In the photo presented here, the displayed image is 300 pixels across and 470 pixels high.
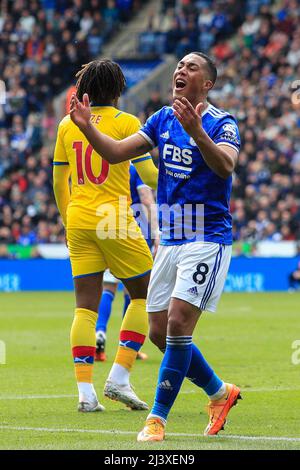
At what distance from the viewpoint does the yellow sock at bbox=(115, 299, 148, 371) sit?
8945 mm

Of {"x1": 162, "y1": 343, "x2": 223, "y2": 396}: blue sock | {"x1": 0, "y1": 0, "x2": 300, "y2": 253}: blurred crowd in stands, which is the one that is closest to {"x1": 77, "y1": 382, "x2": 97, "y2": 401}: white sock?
{"x1": 162, "y1": 343, "x2": 223, "y2": 396}: blue sock

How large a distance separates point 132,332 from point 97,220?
0.99 meters

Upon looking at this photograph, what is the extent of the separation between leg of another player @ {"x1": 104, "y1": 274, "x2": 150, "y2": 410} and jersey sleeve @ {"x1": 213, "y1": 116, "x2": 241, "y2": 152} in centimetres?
200

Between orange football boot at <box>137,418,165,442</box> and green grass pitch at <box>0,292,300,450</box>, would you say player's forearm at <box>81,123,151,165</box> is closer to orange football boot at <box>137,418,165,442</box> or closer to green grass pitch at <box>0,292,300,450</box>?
orange football boot at <box>137,418,165,442</box>

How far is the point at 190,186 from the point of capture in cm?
724

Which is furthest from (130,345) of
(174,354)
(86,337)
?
(174,354)

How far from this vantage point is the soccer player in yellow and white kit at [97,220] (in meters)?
8.62

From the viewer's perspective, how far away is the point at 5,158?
31828 mm

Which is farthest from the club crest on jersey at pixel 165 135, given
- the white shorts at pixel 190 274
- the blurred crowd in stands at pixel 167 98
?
the blurred crowd in stands at pixel 167 98

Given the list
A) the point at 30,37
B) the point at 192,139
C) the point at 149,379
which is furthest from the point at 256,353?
the point at 30,37

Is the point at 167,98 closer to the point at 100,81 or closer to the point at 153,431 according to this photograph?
the point at 100,81

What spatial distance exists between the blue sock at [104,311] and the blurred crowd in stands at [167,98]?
1380 cm

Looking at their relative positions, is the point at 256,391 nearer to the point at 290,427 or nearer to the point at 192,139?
the point at 290,427

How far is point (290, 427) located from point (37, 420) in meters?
1.76
